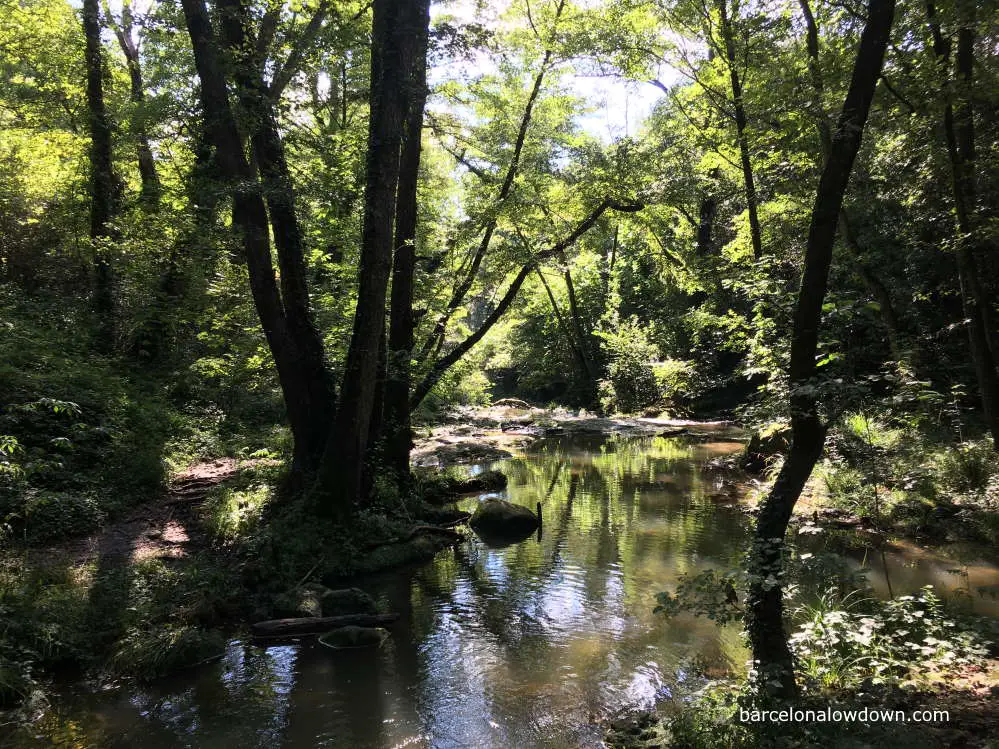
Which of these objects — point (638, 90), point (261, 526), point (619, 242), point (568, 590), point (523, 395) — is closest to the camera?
point (568, 590)

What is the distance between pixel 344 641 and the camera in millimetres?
6344

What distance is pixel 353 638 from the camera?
20.9ft

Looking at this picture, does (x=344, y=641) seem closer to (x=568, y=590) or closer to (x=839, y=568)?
(x=568, y=590)

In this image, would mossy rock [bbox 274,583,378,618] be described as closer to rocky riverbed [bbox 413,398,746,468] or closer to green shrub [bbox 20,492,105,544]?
green shrub [bbox 20,492,105,544]

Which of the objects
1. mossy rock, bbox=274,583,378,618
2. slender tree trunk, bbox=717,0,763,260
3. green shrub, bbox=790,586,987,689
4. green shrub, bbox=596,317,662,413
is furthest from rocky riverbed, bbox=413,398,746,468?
green shrub, bbox=790,586,987,689

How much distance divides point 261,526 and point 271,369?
536 centimetres

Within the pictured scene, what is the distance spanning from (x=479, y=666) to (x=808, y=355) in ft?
14.2

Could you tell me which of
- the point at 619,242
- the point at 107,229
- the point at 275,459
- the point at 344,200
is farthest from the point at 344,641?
the point at 619,242

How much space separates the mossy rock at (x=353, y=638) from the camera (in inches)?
248

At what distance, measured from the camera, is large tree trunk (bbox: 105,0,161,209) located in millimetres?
13312

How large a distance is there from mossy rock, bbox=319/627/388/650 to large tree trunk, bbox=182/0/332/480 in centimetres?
433

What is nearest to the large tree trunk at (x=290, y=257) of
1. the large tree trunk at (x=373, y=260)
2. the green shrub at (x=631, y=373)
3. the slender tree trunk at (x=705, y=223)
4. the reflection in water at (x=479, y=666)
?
the large tree trunk at (x=373, y=260)

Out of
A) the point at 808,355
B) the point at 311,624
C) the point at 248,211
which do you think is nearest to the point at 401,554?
the point at 311,624

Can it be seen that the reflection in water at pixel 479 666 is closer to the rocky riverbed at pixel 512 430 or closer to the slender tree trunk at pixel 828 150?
the slender tree trunk at pixel 828 150
